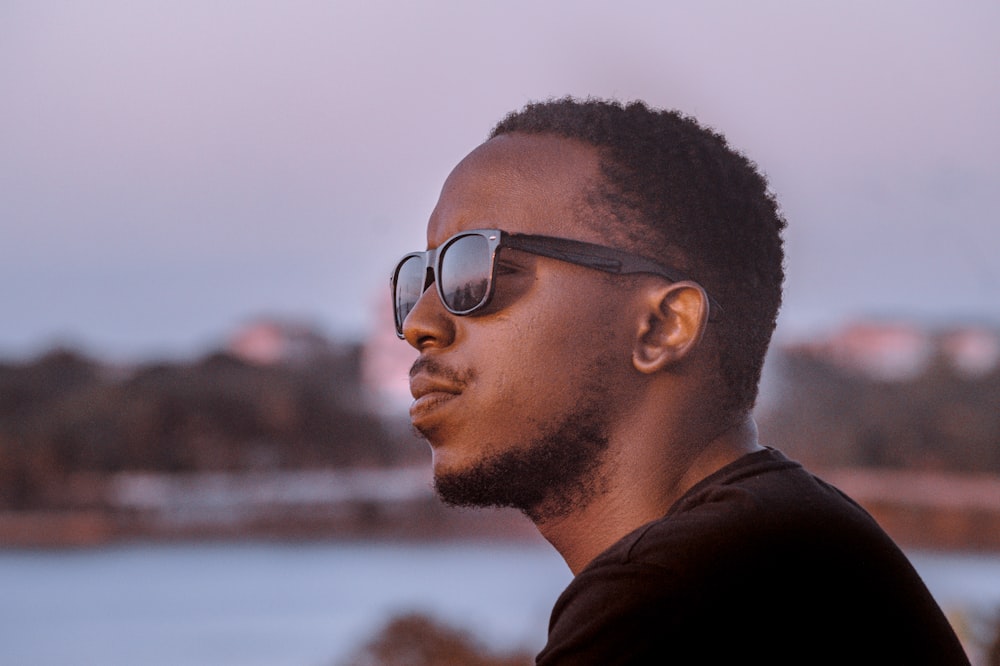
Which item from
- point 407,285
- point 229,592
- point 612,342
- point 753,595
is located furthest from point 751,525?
point 229,592

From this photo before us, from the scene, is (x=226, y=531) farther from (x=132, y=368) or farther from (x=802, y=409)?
(x=802, y=409)

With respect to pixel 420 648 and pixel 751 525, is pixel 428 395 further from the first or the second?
pixel 420 648

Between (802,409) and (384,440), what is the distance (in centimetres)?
1020

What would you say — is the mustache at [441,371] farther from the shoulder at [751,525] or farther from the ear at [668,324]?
the shoulder at [751,525]

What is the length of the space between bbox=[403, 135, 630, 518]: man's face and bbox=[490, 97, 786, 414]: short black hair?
1.8 inches

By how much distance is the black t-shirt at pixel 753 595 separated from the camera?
4.20ft

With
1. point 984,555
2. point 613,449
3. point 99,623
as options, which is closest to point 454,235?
point 613,449

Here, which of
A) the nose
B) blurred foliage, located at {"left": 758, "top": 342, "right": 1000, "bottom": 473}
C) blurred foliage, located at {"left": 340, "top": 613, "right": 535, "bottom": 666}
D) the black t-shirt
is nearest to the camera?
the black t-shirt

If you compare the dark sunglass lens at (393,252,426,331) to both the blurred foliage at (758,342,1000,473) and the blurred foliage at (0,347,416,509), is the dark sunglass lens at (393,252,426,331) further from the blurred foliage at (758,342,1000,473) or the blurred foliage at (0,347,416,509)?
the blurred foliage at (0,347,416,509)

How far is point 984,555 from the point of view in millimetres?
19094

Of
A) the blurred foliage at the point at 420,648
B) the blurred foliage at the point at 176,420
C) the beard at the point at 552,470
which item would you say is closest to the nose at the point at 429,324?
the beard at the point at 552,470

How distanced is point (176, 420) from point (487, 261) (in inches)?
1094

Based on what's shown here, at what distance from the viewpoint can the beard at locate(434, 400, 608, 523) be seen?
1605mm

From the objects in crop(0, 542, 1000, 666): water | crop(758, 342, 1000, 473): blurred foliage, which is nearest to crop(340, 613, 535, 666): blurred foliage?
crop(0, 542, 1000, 666): water
